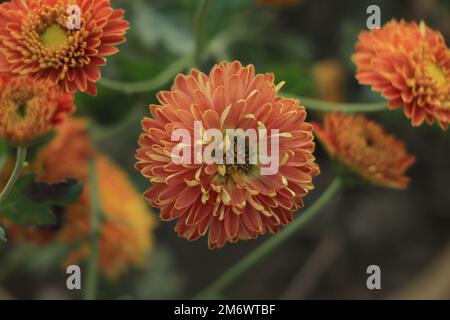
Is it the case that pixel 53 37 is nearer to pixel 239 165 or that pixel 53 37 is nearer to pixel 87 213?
pixel 239 165

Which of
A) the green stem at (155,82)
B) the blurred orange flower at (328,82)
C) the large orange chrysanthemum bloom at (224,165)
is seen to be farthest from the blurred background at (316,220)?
the large orange chrysanthemum bloom at (224,165)

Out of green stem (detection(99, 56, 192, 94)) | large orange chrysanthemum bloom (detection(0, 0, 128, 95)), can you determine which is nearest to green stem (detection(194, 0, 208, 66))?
green stem (detection(99, 56, 192, 94))

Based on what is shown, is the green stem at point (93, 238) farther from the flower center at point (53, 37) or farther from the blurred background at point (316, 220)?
the flower center at point (53, 37)

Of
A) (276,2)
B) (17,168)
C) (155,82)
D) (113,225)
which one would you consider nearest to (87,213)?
(113,225)

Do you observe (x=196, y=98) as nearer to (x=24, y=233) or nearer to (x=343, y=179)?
(x=343, y=179)
